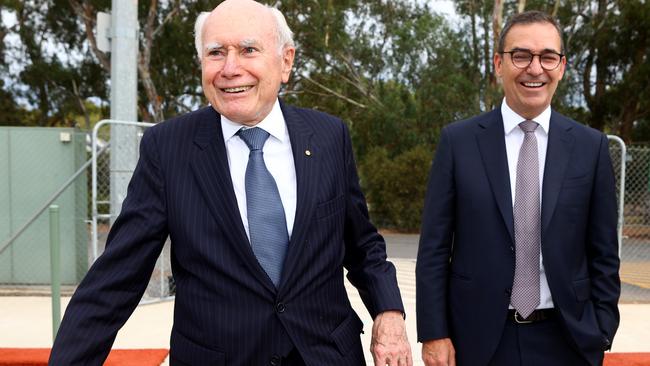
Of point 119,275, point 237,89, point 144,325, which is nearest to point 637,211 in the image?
point 144,325

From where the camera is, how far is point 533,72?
2.33 meters

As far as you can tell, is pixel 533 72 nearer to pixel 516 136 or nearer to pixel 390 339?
pixel 516 136

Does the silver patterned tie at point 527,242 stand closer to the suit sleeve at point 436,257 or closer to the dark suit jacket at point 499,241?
the dark suit jacket at point 499,241

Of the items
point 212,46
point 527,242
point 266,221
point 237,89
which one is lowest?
point 527,242

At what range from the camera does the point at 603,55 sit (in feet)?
69.1

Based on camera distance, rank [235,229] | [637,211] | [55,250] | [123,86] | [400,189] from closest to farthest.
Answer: [235,229]
[55,250]
[123,86]
[637,211]
[400,189]

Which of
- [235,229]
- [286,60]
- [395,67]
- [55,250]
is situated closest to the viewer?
[235,229]

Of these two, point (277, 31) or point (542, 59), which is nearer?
point (277, 31)

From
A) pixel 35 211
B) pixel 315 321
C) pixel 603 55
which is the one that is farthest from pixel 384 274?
pixel 603 55

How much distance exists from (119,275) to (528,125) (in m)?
1.45

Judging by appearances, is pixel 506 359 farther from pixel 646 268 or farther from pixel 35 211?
pixel 646 268

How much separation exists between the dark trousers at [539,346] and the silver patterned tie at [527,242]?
0.06 metres

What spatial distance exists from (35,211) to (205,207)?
7.29 m

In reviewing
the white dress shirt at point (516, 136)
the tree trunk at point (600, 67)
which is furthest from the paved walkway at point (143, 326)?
the tree trunk at point (600, 67)
